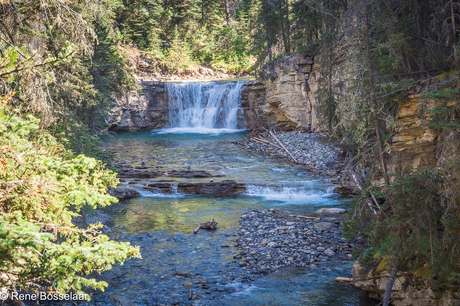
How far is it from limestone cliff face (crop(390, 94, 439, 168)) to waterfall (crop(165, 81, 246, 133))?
2452 centimetres

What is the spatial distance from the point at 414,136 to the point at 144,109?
2914 cm

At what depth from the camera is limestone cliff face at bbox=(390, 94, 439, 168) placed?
6.77 meters

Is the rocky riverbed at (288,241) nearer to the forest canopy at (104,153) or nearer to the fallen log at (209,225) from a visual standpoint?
the fallen log at (209,225)

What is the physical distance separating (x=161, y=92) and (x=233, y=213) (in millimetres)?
23782

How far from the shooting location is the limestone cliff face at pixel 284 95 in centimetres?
2577

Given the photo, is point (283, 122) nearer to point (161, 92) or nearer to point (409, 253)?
point (161, 92)

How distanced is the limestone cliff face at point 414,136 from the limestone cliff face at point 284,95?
1873 centimetres

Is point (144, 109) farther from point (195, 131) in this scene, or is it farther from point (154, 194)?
point (154, 194)

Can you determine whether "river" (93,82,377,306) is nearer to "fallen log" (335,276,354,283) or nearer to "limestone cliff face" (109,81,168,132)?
"fallen log" (335,276,354,283)

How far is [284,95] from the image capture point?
27188 millimetres

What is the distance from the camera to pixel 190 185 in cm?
1492

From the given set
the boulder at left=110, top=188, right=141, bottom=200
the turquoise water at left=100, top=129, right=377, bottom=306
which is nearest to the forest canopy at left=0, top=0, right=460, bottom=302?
the turquoise water at left=100, top=129, right=377, bottom=306

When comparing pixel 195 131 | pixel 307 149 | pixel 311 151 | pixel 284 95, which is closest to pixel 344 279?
pixel 311 151

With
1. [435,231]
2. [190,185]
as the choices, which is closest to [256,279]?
[435,231]
